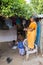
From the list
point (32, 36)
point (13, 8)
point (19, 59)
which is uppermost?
point (13, 8)

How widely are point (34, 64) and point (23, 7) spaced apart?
105 inches

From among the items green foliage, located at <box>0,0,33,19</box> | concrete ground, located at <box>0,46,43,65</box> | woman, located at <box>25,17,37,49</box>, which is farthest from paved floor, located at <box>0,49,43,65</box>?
green foliage, located at <box>0,0,33,19</box>

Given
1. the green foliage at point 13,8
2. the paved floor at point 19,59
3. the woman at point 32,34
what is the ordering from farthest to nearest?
the woman at point 32,34, the paved floor at point 19,59, the green foliage at point 13,8

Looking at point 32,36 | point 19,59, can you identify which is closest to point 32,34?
point 32,36

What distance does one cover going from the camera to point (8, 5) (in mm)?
8727

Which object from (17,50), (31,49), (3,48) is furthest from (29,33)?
(3,48)

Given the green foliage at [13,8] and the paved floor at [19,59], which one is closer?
the green foliage at [13,8]

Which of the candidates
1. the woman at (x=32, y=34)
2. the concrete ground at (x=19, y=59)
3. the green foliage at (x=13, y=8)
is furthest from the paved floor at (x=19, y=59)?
the green foliage at (x=13, y=8)

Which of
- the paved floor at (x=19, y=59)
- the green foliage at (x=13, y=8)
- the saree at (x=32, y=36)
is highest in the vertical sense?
the green foliage at (x=13, y=8)

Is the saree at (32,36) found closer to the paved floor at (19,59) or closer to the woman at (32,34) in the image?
the woman at (32,34)

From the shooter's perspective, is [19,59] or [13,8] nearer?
[13,8]

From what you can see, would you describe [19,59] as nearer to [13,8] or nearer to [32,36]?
[32,36]

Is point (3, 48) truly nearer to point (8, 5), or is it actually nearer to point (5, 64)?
point (5, 64)

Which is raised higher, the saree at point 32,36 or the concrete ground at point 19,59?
the saree at point 32,36
